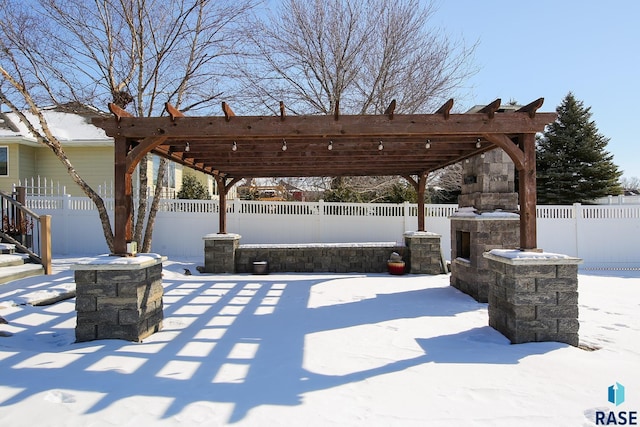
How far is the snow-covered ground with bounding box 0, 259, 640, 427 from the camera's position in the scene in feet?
9.42

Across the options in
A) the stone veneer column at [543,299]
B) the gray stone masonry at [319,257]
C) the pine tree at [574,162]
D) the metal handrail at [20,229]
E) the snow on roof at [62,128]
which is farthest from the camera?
the pine tree at [574,162]

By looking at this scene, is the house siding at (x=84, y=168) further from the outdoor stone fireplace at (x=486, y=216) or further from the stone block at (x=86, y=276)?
the outdoor stone fireplace at (x=486, y=216)

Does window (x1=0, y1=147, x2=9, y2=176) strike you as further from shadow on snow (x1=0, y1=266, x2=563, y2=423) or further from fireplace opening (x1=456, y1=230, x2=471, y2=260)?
fireplace opening (x1=456, y1=230, x2=471, y2=260)

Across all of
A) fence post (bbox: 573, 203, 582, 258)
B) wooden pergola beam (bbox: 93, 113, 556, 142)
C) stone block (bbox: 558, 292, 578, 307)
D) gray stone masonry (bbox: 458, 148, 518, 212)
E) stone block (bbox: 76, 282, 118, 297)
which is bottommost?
stone block (bbox: 558, 292, 578, 307)

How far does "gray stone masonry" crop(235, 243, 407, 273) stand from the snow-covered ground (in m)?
3.88

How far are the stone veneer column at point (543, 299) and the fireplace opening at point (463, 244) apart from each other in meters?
3.28

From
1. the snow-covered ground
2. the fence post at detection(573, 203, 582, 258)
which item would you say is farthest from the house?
the fence post at detection(573, 203, 582, 258)

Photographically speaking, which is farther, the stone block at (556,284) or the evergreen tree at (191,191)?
the evergreen tree at (191,191)

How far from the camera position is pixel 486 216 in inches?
271

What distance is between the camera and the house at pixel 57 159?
14750 millimetres

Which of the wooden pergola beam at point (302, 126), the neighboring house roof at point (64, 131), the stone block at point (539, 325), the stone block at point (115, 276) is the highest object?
the neighboring house roof at point (64, 131)

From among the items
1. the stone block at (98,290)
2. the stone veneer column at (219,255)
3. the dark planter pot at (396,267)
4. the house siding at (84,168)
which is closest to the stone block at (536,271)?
the stone block at (98,290)

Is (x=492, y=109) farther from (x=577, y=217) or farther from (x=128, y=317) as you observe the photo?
(x=577, y=217)

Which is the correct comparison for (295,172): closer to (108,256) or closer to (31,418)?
(108,256)
